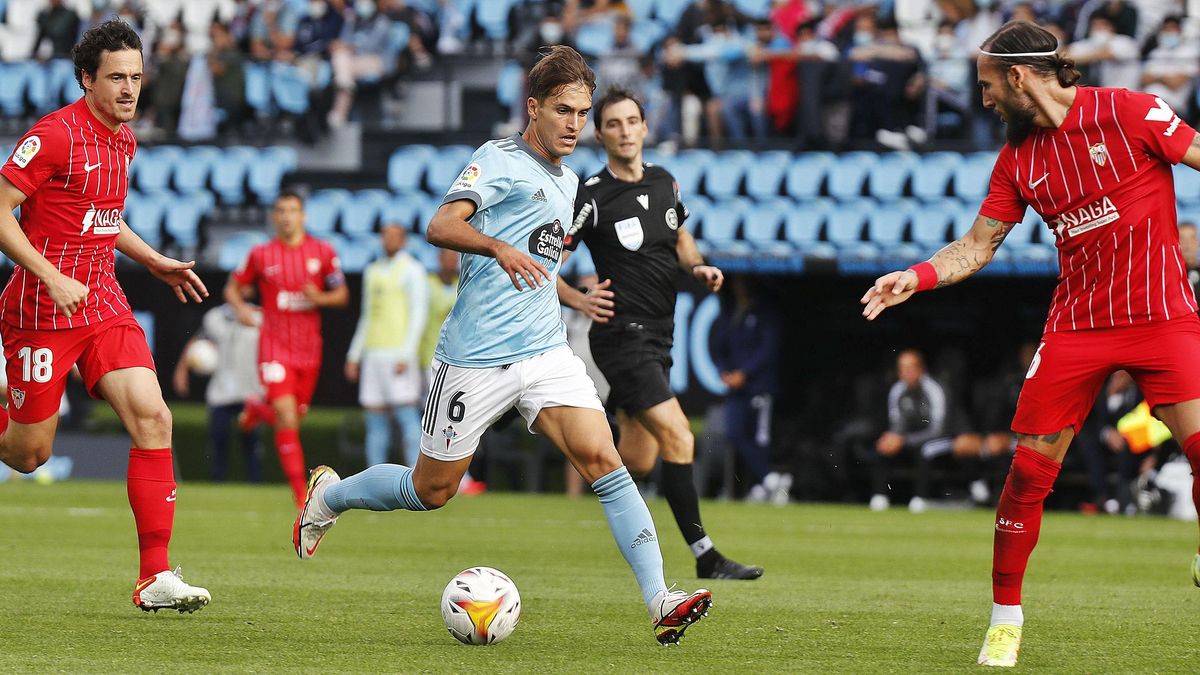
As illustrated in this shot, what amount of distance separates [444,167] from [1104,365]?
15388mm

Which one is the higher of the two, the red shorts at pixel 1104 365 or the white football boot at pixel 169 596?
the red shorts at pixel 1104 365

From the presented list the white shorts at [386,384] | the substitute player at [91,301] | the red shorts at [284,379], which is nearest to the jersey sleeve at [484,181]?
the substitute player at [91,301]

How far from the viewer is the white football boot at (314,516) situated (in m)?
7.32

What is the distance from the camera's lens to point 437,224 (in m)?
6.06

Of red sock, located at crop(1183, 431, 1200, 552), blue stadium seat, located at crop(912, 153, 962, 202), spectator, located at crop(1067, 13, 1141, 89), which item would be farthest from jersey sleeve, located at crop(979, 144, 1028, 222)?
blue stadium seat, located at crop(912, 153, 962, 202)

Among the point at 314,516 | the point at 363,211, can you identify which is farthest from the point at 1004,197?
the point at 363,211

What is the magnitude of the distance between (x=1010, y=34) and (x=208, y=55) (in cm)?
1767

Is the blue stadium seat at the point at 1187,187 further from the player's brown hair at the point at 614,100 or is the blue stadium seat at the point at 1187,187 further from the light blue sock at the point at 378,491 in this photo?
the light blue sock at the point at 378,491

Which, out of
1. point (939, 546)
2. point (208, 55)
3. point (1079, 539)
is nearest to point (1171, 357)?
point (939, 546)

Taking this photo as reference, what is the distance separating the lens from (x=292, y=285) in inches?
535

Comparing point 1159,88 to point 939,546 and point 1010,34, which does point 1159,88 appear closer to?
point 939,546

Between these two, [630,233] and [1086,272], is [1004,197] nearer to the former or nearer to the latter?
[1086,272]

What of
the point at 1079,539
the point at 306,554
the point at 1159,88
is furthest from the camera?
the point at 1159,88

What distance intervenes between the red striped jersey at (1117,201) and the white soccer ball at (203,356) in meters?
13.9
